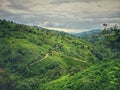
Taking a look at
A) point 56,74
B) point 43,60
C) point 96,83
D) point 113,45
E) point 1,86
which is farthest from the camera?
point 43,60

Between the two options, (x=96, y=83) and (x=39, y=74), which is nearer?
(x=96, y=83)

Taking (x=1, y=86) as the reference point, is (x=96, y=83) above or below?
above

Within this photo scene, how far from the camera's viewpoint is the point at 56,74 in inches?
5748

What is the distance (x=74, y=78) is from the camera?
11231 cm

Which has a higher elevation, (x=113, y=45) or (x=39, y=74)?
(x=113, y=45)

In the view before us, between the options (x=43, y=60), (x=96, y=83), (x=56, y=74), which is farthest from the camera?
(x=43, y=60)

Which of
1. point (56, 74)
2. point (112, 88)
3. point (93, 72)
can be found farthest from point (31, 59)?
point (112, 88)

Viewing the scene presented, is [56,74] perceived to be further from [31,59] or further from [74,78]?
[31,59]

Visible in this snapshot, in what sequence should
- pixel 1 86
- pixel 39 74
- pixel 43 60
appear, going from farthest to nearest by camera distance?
pixel 43 60 < pixel 39 74 < pixel 1 86

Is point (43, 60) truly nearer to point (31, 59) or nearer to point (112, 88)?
point (31, 59)

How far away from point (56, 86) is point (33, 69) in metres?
72.1

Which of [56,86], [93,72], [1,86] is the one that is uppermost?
[93,72]

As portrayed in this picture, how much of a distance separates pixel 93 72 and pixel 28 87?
5540 cm

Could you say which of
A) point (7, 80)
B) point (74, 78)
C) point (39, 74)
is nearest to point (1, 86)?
point (7, 80)
